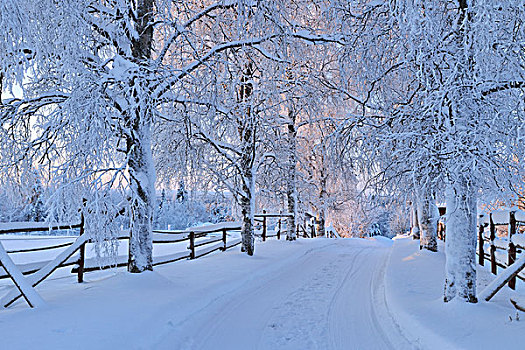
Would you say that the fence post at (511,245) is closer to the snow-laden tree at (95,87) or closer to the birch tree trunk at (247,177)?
the snow-laden tree at (95,87)

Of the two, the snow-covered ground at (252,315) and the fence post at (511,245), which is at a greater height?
the fence post at (511,245)

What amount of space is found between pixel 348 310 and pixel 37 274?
5079mm

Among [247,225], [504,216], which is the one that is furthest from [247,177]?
[504,216]

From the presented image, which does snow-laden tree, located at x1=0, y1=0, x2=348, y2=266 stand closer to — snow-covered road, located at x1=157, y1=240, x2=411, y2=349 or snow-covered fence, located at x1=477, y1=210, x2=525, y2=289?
snow-covered road, located at x1=157, y1=240, x2=411, y2=349

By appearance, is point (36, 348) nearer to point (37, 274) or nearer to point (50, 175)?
point (37, 274)

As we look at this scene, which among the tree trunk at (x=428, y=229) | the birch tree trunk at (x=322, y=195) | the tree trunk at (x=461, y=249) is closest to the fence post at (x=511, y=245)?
the tree trunk at (x=461, y=249)

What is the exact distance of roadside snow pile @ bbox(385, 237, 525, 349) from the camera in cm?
389

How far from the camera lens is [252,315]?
5.81 m

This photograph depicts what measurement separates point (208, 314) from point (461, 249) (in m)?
3.98

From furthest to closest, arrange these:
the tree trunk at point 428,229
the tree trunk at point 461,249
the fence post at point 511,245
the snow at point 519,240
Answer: the tree trunk at point 428,229 < the fence post at point 511,245 < the snow at point 519,240 < the tree trunk at point 461,249

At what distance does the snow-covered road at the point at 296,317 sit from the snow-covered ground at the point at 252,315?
16 mm

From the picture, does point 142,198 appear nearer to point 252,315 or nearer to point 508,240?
point 252,315

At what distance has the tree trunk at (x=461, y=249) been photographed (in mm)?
4961

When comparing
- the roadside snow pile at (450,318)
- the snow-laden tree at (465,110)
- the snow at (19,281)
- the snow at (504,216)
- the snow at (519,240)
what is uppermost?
the snow-laden tree at (465,110)
